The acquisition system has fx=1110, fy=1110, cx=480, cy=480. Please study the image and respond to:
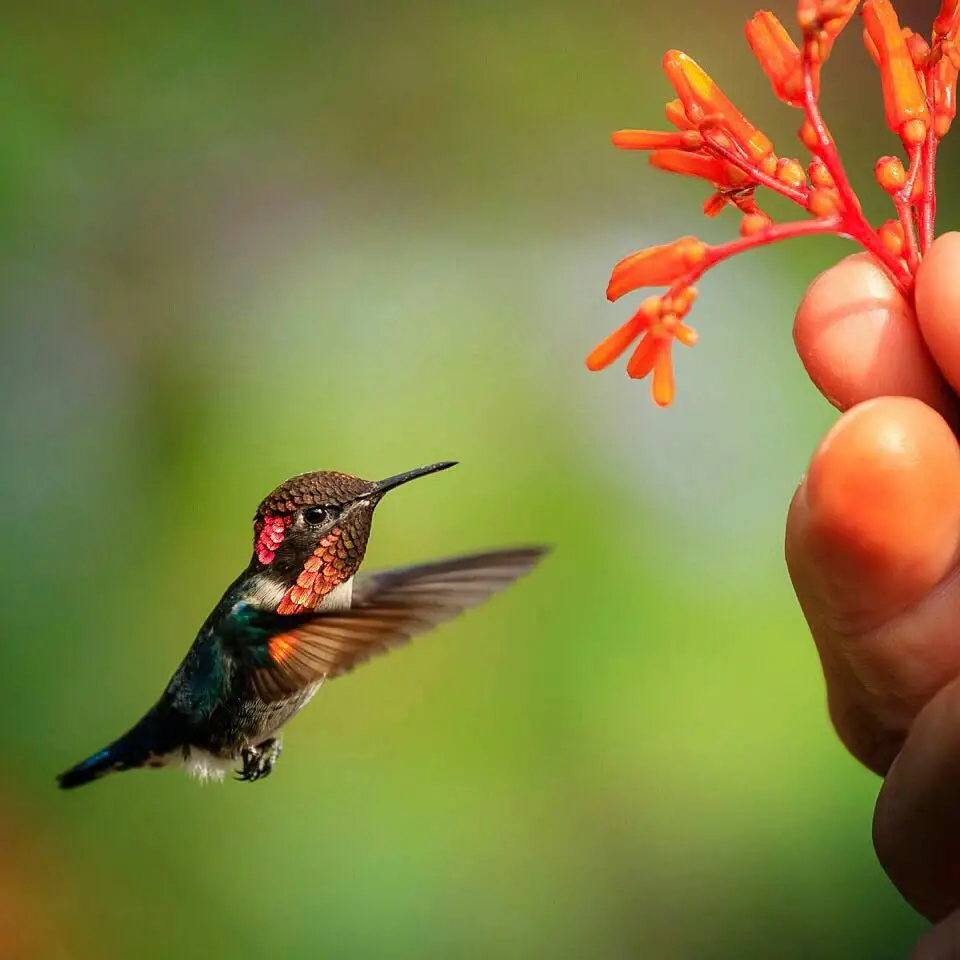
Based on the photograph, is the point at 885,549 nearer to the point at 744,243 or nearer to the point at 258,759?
the point at 744,243

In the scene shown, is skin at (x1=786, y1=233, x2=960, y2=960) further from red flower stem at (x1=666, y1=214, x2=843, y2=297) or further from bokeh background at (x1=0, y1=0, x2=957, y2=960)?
bokeh background at (x1=0, y1=0, x2=957, y2=960)

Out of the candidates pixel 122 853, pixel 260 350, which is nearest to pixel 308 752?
pixel 122 853

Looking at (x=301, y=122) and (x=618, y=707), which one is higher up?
(x=301, y=122)

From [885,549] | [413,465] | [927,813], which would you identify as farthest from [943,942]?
[413,465]

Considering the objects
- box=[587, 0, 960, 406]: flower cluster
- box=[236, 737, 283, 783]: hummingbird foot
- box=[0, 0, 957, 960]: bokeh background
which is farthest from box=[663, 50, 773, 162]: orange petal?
box=[0, 0, 957, 960]: bokeh background

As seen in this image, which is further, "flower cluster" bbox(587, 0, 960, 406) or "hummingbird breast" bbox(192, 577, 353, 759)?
"hummingbird breast" bbox(192, 577, 353, 759)

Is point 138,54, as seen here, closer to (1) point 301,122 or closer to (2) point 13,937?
(1) point 301,122
